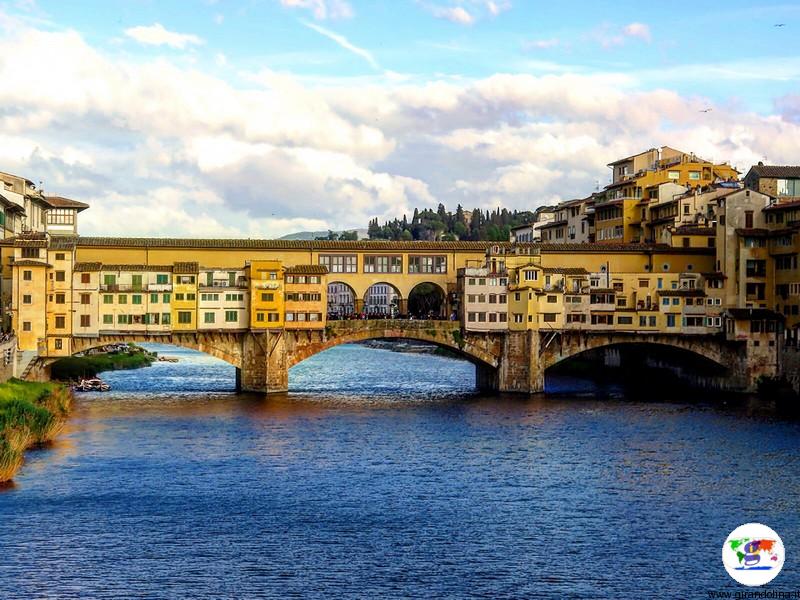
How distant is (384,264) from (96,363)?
3309 cm

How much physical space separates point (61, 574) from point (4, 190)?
60155mm

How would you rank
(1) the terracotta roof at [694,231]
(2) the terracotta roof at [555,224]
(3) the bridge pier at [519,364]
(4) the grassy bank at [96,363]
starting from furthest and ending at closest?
1. (2) the terracotta roof at [555,224]
2. (4) the grassy bank at [96,363]
3. (1) the terracotta roof at [694,231]
4. (3) the bridge pier at [519,364]

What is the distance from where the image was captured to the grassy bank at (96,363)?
9581 cm

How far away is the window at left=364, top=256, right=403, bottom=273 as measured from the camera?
302ft

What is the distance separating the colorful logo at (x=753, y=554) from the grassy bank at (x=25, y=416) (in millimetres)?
28622

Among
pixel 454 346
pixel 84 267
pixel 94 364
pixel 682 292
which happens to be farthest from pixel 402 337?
pixel 94 364

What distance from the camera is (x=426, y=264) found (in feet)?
304

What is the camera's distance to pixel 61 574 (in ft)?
118

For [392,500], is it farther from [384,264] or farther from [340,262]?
[384,264]

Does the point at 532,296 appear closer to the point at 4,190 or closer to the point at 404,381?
the point at 404,381

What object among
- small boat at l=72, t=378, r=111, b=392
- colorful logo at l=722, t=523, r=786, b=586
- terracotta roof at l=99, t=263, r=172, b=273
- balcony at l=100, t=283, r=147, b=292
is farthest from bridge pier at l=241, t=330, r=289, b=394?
colorful logo at l=722, t=523, r=786, b=586

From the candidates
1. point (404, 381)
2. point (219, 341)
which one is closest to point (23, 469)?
point (219, 341)

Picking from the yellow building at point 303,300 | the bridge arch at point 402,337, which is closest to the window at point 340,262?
the yellow building at point 303,300

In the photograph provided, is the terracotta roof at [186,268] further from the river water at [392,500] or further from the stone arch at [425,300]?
the stone arch at [425,300]
